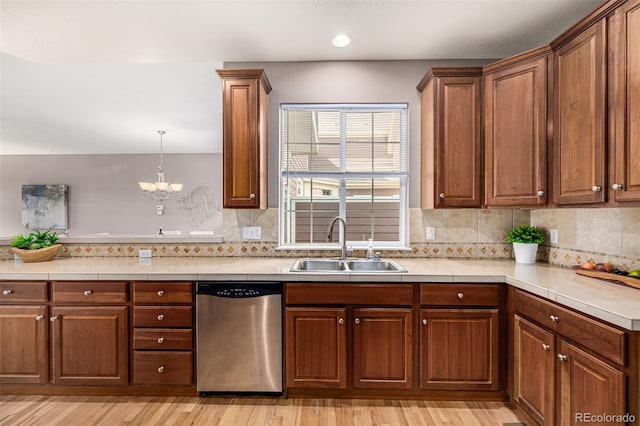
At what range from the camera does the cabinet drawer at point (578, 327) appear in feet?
4.26

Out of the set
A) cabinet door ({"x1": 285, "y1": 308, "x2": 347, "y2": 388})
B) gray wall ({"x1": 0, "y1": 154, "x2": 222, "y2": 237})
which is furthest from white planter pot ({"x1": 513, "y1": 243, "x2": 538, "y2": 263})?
gray wall ({"x1": 0, "y1": 154, "x2": 222, "y2": 237})

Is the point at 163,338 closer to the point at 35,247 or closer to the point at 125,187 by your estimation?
the point at 35,247

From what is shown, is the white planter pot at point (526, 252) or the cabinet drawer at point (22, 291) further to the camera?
the white planter pot at point (526, 252)

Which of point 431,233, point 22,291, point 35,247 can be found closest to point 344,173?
point 431,233

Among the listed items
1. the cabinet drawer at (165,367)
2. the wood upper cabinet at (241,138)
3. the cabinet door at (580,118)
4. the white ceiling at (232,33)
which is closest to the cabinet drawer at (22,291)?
the cabinet drawer at (165,367)

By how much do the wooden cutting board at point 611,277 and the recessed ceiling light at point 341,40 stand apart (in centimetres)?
227

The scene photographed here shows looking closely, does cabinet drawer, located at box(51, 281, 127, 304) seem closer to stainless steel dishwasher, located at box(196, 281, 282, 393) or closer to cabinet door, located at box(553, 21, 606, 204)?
stainless steel dishwasher, located at box(196, 281, 282, 393)

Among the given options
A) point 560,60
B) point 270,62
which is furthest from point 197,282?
point 560,60

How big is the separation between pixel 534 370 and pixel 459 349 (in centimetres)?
41

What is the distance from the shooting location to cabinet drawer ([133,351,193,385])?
84.6 inches

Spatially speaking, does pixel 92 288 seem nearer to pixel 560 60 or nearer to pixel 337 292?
pixel 337 292

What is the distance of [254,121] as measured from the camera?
249cm

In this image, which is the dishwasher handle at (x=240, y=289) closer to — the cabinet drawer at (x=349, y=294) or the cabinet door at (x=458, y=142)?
the cabinet drawer at (x=349, y=294)

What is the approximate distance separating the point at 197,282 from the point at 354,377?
1228 mm
